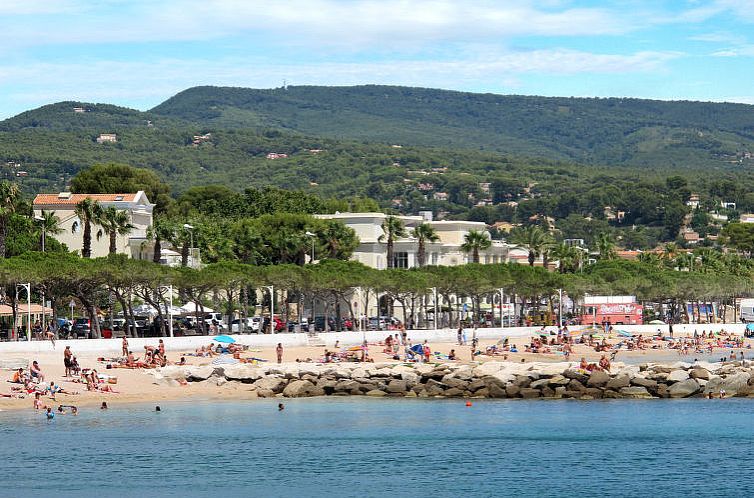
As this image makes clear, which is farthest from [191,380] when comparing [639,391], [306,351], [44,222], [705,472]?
[44,222]

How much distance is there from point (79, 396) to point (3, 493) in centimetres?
1611

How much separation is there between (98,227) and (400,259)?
27.5 metres

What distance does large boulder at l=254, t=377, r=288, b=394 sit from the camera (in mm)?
54950

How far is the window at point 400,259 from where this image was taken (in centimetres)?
11244

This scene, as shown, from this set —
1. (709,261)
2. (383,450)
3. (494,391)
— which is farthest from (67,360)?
(709,261)

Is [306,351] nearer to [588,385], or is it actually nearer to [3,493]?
[588,385]

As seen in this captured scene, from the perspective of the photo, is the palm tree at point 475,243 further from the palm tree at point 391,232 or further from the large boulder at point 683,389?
the large boulder at point 683,389

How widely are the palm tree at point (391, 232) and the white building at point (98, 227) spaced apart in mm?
19989

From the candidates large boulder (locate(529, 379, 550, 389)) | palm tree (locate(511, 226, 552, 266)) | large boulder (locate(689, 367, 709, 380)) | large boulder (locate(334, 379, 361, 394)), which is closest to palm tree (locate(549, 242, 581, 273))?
palm tree (locate(511, 226, 552, 266))

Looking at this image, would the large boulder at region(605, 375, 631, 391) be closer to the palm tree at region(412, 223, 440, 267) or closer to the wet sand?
the wet sand

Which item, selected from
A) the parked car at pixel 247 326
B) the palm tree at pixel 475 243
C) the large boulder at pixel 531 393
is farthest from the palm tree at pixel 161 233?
the large boulder at pixel 531 393

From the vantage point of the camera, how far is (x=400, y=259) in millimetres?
112562

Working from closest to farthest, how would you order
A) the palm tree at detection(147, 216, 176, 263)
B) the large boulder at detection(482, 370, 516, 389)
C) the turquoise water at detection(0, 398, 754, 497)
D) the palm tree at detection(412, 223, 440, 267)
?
the turquoise water at detection(0, 398, 754, 497), the large boulder at detection(482, 370, 516, 389), the palm tree at detection(147, 216, 176, 263), the palm tree at detection(412, 223, 440, 267)

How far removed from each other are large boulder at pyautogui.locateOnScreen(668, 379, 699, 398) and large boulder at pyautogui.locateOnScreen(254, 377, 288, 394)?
16939 millimetres
